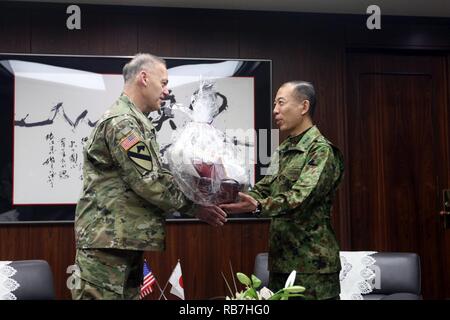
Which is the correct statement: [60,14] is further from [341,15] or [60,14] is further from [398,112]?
[398,112]

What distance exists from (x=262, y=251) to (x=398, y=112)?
1418 millimetres

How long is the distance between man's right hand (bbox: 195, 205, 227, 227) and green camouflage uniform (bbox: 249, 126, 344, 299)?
16 centimetres

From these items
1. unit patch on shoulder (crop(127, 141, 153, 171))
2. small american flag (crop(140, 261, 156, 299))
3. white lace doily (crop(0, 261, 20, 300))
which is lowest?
small american flag (crop(140, 261, 156, 299))

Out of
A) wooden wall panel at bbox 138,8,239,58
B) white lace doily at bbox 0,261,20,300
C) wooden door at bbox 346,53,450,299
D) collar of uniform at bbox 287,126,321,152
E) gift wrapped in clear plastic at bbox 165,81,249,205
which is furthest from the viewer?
wooden door at bbox 346,53,450,299

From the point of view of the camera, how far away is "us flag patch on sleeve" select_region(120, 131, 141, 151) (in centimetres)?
161

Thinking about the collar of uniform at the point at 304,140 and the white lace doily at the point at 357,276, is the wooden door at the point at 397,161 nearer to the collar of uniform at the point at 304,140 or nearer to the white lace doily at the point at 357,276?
the white lace doily at the point at 357,276

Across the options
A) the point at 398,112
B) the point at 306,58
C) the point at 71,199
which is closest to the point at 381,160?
the point at 398,112

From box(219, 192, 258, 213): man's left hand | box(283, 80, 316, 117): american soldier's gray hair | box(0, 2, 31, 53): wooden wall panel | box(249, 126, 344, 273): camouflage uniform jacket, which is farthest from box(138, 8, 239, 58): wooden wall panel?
box(219, 192, 258, 213): man's left hand

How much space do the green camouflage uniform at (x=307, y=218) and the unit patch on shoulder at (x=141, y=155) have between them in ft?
1.48

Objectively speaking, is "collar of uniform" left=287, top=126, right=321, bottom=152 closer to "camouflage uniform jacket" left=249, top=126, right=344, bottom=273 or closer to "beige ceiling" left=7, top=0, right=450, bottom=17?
"camouflage uniform jacket" left=249, top=126, right=344, bottom=273

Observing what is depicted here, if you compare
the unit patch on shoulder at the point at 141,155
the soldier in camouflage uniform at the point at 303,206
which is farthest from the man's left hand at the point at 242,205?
the unit patch on shoulder at the point at 141,155

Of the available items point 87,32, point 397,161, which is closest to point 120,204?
point 87,32

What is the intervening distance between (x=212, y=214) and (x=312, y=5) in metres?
1.97
